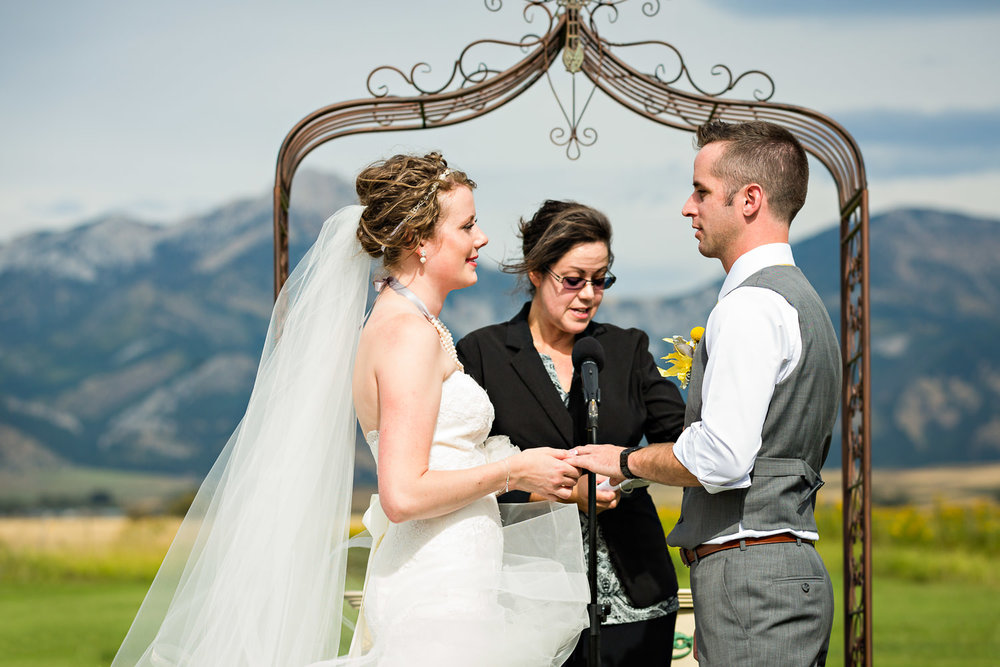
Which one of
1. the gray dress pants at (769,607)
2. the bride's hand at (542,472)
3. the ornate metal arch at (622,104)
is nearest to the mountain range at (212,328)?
the ornate metal arch at (622,104)

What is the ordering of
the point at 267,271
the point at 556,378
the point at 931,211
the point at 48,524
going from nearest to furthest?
1. the point at 556,378
2. the point at 48,524
3. the point at 931,211
4. the point at 267,271

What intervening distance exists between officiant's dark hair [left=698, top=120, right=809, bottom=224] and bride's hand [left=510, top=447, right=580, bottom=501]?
83cm

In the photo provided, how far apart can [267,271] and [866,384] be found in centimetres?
2803

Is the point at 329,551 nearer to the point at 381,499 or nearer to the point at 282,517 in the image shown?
the point at 282,517

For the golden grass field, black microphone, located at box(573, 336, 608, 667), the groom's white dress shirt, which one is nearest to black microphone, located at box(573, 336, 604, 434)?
black microphone, located at box(573, 336, 608, 667)

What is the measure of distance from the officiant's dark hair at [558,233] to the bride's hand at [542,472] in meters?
0.97

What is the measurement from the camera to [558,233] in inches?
136

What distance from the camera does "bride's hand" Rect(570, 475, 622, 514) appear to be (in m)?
3.03

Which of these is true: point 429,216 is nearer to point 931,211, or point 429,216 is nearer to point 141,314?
point 931,211

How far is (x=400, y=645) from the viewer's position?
2516 millimetres

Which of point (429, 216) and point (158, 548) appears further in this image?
point (158, 548)

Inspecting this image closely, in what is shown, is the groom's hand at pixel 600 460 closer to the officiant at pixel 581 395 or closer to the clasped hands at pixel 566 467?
the clasped hands at pixel 566 467

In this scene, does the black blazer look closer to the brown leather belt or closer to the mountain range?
the brown leather belt

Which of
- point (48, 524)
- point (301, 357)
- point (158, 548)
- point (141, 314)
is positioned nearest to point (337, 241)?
point (301, 357)
